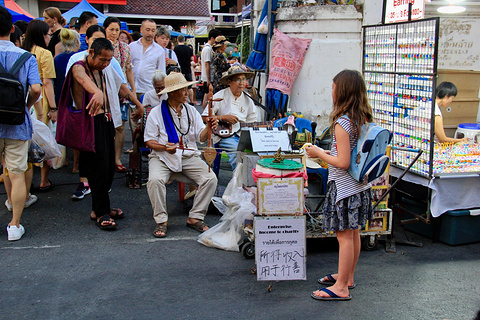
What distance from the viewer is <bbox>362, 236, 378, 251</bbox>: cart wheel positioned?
14.1ft

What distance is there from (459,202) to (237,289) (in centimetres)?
232

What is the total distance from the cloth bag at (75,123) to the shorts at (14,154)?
387 mm

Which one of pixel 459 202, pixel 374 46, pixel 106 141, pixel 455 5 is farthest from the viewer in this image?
pixel 455 5

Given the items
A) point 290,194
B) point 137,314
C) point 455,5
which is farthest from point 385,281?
point 455,5

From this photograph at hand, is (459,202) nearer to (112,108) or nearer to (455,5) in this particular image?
(455,5)

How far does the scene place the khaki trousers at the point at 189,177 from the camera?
4570 mm

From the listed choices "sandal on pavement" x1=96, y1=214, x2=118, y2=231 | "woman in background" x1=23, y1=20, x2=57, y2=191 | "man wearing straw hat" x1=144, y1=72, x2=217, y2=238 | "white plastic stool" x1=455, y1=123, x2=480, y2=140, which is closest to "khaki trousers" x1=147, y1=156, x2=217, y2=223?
"man wearing straw hat" x1=144, y1=72, x2=217, y2=238

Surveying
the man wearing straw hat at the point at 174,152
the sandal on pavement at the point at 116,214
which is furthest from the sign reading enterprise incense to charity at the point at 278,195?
the sandal on pavement at the point at 116,214

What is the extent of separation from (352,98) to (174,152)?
1996mm

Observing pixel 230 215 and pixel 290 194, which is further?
pixel 230 215

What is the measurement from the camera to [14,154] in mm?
4320

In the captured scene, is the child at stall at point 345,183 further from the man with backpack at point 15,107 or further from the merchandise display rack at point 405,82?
the man with backpack at point 15,107

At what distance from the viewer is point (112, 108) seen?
4844 millimetres

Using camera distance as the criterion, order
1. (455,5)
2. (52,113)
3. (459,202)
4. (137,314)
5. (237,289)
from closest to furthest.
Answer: (137,314) < (237,289) < (459,202) < (52,113) < (455,5)
